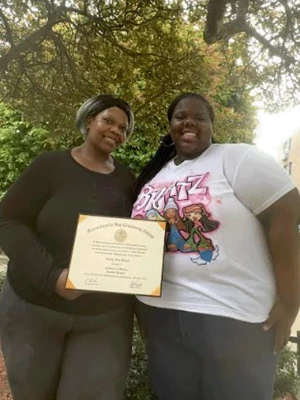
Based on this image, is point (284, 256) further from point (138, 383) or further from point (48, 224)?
point (138, 383)

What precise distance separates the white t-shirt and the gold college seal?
183 mm

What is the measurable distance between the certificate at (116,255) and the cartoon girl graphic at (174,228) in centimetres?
5

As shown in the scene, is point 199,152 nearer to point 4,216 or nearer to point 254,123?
point 4,216

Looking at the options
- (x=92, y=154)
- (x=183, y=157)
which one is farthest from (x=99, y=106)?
(x=183, y=157)

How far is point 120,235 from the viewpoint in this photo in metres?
1.66

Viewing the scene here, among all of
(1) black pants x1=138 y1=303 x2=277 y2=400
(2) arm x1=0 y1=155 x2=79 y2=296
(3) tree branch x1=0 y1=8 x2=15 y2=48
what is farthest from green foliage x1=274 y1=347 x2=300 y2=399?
(3) tree branch x1=0 y1=8 x2=15 y2=48

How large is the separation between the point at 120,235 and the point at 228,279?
46cm

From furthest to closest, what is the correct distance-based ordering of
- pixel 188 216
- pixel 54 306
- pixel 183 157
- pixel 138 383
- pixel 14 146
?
pixel 14 146, pixel 138 383, pixel 183 157, pixel 54 306, pixel 188 216

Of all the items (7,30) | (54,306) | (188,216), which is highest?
(7,30)

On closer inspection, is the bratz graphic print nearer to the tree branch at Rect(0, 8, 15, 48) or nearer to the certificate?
the certificate

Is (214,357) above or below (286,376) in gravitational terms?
above

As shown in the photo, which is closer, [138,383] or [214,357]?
[214,357]

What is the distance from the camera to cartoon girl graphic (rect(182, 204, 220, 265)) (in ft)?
5.15

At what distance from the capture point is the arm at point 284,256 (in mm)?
1516
